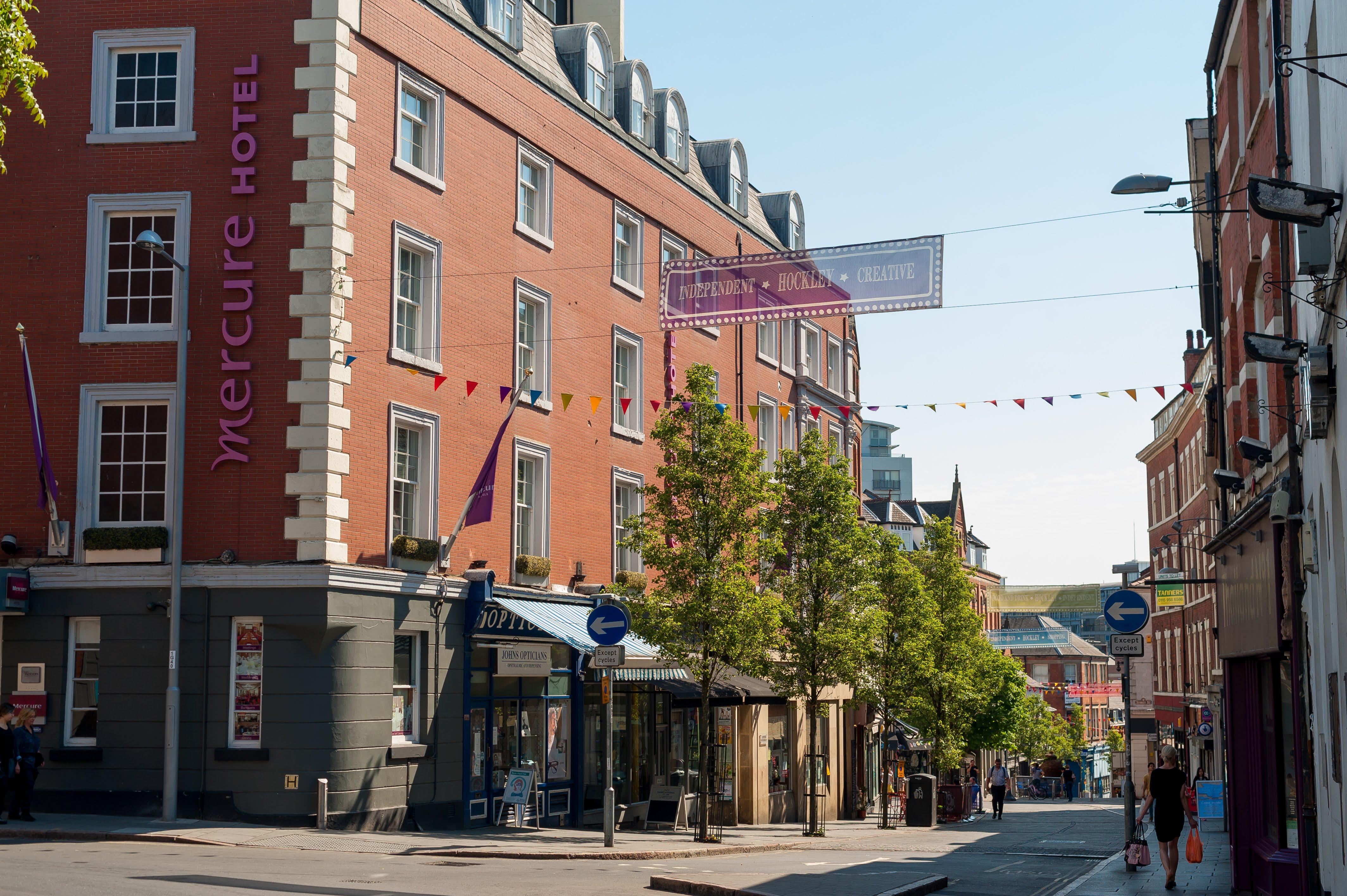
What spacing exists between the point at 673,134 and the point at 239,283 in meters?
16.6

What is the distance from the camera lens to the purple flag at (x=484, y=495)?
23922 mm

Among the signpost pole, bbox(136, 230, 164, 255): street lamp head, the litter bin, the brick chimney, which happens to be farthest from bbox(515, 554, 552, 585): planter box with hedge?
the brick chimney

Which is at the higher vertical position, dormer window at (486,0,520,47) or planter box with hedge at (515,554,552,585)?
dormer window at (486,0,520,47)

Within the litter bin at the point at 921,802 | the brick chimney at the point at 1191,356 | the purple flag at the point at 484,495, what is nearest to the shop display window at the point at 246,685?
the purple flag at the point at 484,495

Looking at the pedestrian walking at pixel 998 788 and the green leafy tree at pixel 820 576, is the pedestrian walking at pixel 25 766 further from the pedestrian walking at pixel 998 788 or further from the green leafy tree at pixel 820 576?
the pedestrian walking at pixel 998 788

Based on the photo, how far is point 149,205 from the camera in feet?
72.6

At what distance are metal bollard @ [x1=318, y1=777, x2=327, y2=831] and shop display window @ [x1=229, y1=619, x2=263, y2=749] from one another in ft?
3.83

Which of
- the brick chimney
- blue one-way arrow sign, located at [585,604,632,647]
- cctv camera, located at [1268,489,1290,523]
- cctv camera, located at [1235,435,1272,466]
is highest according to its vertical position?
the brick chimney

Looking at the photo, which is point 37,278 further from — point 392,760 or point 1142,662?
point 1142,662

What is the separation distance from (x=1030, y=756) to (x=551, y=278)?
75965 mm

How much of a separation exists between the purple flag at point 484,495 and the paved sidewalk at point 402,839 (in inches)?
201

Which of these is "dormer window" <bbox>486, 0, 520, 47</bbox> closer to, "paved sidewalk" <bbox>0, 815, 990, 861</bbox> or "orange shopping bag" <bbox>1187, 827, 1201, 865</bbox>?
"paved sidewalk" <bbox>0, 815, 990, 861</bbox>

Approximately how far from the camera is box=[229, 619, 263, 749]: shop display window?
21.0m

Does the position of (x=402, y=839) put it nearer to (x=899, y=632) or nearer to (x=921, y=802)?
(x=921, y=802)
